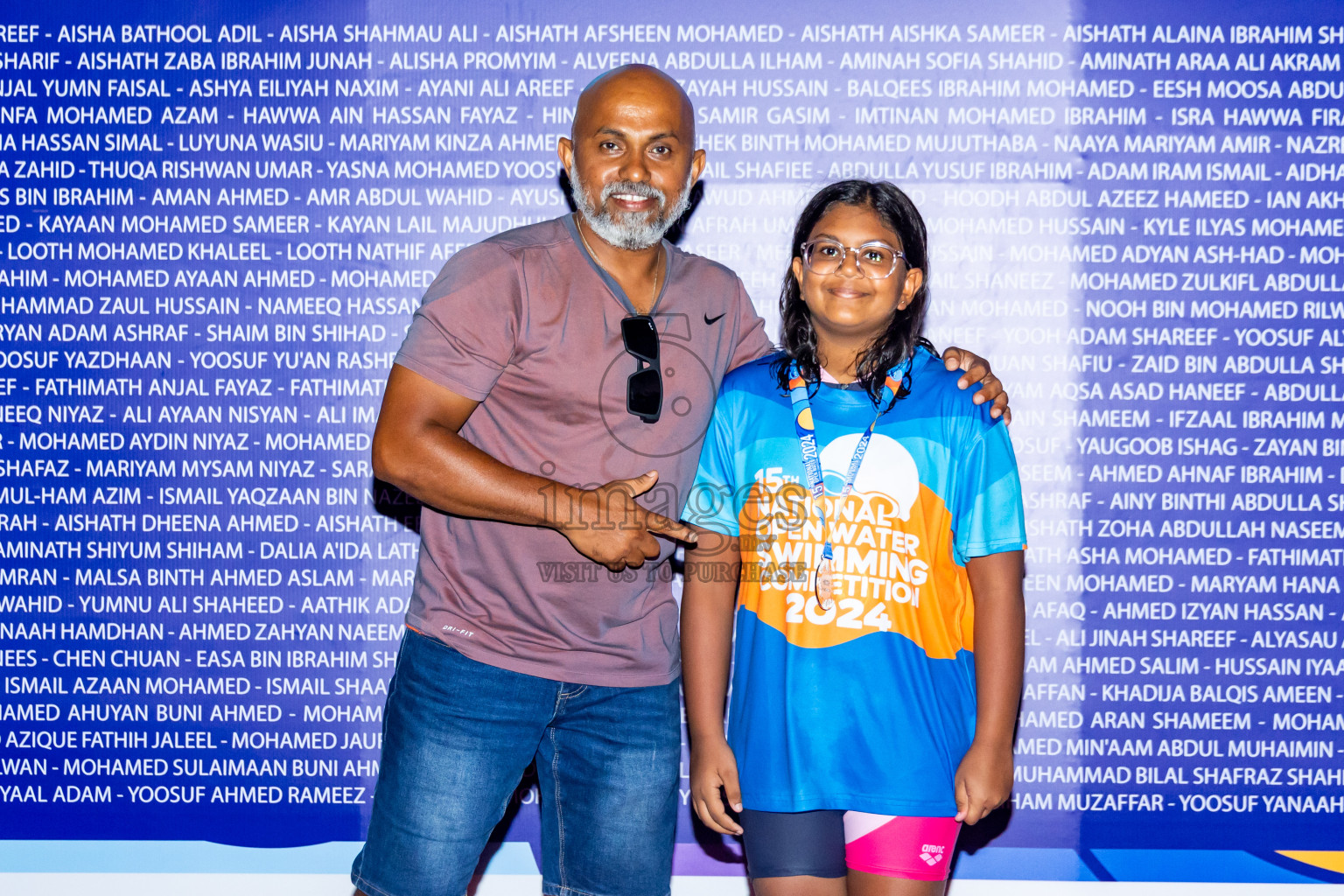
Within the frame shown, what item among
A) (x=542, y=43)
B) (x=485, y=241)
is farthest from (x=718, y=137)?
(x=485, y=241)

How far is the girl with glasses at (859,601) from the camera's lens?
5.75 feet

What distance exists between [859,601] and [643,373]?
2.11 ft

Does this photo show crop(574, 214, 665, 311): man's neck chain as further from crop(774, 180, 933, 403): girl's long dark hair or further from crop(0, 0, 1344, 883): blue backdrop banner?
crop(0, 0, 1344, 883): blue backdrop banner

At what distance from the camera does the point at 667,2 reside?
2705mm

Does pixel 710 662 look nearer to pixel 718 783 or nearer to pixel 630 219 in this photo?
pixel 718 783

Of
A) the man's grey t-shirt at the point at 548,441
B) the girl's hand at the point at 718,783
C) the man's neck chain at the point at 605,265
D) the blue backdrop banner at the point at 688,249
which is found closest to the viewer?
the girl's hand at the point at 718,783

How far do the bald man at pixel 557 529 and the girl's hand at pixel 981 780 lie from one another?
2.13 ft

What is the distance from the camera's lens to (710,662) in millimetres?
1898

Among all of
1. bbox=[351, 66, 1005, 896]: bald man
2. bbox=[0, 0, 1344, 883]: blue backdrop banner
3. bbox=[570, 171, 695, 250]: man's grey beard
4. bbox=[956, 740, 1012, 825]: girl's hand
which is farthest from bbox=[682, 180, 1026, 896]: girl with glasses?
bbox=[0, 0, 1344, 883]: blue backdrop banner

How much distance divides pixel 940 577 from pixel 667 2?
1.82 metres

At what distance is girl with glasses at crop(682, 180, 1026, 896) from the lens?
175cm

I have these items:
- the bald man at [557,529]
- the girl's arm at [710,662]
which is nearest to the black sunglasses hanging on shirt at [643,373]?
the bald man at [557,529]

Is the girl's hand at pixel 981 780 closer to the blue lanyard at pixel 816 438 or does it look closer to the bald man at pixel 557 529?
the blue lanyard at pixel 816 438

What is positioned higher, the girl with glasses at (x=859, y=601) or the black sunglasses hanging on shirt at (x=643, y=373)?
A: the black sunglasses hanging on shirt at (x=643, y=373)
